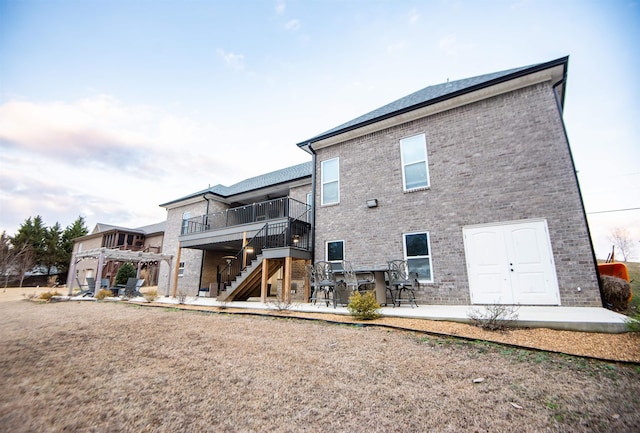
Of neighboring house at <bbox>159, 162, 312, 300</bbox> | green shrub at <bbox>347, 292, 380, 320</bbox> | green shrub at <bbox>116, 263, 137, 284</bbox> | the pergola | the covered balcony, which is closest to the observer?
green shrub at <bbox>347, 292, 380, 320</bbox>

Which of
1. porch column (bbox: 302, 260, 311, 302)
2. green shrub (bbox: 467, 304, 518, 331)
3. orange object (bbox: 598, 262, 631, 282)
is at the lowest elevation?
green shrub (bbox: 467, 304, 518, 331)

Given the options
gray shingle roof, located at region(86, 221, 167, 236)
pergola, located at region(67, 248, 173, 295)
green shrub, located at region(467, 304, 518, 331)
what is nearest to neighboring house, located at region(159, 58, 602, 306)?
green shrub, located at region(467, 304, 518, 331)

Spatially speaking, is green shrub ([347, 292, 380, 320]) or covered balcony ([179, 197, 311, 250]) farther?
covered balcony ([179, 197, 311, 250])

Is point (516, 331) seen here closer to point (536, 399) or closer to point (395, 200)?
point (536, 399)

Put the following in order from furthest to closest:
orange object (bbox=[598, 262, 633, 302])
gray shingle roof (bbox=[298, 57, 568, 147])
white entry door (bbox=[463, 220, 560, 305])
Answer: orange object (bbox=[598, 262, 633, 302]) → gray shingle roof (bbox=[298, 57, 568, 147]) → white entry door (bbox=[463, 220, 560, 305])

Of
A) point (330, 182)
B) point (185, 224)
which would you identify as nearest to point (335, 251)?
point (330, 182)

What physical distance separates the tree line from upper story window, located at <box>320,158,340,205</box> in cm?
3818

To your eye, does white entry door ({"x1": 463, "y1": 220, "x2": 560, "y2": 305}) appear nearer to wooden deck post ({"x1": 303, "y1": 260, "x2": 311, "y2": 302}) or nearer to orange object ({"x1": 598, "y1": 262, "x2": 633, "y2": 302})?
orange object ({"x1": 598, "y1": 262, "x2": 633, "y2": 302})

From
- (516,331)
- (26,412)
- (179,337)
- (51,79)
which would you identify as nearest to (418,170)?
(516,331)

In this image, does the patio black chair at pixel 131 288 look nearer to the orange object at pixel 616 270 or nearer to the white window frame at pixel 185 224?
the white window frame at pixel 185 224

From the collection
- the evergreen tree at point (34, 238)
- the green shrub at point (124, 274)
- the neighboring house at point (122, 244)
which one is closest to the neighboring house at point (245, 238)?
the green shrub at point (124, 274)

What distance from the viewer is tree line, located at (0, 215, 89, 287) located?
101 feet

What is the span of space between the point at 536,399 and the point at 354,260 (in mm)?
7102

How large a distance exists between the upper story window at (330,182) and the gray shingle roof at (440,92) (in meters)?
1.13
